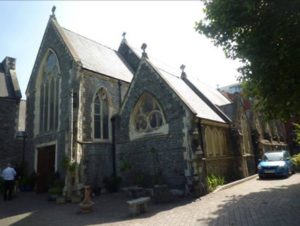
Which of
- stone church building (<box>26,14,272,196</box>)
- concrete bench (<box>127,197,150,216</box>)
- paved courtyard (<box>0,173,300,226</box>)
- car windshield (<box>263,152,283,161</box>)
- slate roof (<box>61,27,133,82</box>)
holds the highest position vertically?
slate roof (<box>61,27,133,82</box>)

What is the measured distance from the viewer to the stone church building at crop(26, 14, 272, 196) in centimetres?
1427

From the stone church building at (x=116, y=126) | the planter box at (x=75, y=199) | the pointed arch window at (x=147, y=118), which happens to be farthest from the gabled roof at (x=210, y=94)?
the planter box at (x=75, y=199)

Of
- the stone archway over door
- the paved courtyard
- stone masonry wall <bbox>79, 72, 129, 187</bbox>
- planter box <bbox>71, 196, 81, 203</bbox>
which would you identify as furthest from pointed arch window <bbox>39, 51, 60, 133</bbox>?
the paved courtyard

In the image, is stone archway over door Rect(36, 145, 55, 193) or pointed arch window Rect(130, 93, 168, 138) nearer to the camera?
pointed arch window Rect(130, 93, 168, 138)

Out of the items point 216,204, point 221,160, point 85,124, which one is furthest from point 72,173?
point 221,160

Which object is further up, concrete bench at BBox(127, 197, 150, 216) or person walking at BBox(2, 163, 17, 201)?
person walking at BBox(2, 163, 17, 201)

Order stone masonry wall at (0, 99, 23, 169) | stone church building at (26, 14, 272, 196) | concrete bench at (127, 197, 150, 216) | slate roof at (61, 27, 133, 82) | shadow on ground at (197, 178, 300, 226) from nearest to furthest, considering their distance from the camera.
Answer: shadow on ground at (197, 178, 300, 226)
concrete bench at (127, 197, 150, 216)
stone church building at (26, 14, 272, 196)
slate roof at (61, 27, 133, 82)
stone masonry wall at (0, 99, 23, 169)

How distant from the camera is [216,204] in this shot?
33.6ft

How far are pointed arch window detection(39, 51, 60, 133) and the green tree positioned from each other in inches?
481

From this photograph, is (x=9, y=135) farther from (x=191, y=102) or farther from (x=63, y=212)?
(x=191, y=102)

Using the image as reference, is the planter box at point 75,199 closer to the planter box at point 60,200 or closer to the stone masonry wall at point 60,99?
the planter box at point 60,200

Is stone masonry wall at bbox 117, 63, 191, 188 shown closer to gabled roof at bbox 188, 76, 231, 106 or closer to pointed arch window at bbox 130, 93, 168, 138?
pointed arch window at bbox 130, 93, 168, 138

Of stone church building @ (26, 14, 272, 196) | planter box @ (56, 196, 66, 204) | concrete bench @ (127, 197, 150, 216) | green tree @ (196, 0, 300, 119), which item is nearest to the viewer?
green tree @ (196, 0, 300, 119)

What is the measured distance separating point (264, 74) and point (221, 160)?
336 inches
